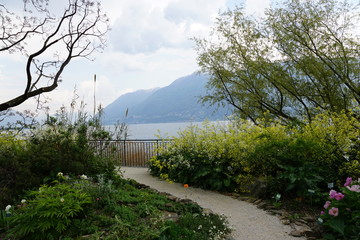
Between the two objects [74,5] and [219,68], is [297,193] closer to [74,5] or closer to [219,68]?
[219,68]

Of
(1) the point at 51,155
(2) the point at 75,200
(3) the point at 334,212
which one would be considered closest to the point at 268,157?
(3) the point at 334,212

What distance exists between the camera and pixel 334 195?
12.7 ft

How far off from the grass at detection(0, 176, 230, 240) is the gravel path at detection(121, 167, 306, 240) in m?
0.40

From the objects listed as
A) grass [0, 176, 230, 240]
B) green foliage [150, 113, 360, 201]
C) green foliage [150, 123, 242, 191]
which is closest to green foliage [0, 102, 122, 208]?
grass [0, 176, 230, 240]

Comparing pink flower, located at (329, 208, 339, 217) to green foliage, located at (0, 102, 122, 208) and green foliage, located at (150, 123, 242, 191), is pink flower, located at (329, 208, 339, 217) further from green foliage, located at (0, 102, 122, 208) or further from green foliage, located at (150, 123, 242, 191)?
green foliage, located at (0, 102, 122, 208)

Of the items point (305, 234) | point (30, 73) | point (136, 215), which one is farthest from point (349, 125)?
point (30, 73)

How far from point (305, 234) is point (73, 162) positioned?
4202 mm

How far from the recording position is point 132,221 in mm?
3582

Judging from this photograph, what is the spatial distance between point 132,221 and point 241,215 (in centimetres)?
228

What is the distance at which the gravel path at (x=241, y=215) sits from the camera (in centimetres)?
424

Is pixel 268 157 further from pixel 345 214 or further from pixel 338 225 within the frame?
pixel 338 225

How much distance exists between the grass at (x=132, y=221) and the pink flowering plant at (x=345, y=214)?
1.43 m

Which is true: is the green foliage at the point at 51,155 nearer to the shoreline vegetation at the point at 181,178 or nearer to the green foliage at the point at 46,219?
the shoreline vegetation at the point at 181,178

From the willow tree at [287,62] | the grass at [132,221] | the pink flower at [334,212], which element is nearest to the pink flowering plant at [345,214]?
the pink flower at [334,212]
